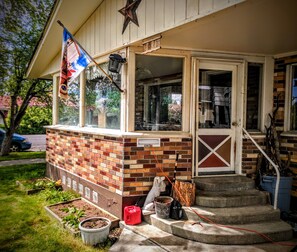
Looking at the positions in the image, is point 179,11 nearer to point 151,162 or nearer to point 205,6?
point 205,6

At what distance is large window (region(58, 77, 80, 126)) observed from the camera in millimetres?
6438

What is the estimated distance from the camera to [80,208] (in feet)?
17.0

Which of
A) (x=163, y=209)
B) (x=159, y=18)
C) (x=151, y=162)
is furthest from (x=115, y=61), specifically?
(x=163, y=209)

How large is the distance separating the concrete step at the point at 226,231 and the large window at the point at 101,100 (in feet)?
6.74

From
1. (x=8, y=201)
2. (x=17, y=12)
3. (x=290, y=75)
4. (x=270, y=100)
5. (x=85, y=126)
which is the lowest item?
(x=8, y=201)

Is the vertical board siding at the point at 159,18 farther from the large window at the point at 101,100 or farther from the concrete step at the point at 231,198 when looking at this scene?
the concrete step at the point at 231,198

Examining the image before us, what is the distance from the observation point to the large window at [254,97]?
5.38 m

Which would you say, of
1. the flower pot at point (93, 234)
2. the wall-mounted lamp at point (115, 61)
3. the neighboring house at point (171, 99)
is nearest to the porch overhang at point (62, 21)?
the neighboring house at point (171, 99)

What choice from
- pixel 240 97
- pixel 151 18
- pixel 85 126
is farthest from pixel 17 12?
pixel 240 97

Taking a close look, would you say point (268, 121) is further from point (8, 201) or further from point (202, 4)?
point (8, 201)

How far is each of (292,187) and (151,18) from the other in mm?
4062

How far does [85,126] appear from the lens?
6.04 meters

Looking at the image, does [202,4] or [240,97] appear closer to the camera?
[202,4]

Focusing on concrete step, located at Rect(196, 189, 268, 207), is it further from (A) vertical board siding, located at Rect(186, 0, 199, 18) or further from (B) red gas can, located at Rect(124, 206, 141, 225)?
(A) vertical board siding, located at Rect(186, 0, 199, 18)
